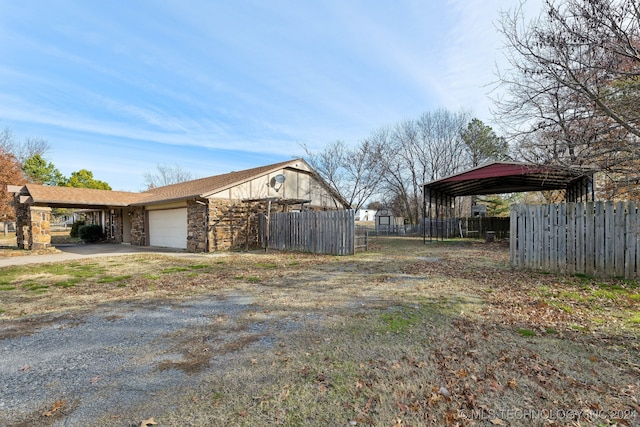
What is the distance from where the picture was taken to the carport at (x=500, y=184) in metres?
11.0

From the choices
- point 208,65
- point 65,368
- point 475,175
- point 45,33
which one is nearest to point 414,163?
point 475,175

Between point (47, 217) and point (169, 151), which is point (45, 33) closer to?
point (47, 217)

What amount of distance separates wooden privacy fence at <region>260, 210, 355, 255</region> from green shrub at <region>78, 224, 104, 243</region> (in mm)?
13963

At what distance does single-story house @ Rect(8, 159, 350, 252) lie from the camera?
12930 millimetres

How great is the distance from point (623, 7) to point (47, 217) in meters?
20.8

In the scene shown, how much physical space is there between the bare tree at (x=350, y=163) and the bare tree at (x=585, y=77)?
1425cm

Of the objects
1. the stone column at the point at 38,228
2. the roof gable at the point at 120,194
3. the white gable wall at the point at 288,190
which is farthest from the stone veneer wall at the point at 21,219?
the white gable wall at the point at 288,190

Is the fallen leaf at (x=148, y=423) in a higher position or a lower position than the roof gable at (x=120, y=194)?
lower

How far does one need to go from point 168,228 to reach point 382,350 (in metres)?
15.0

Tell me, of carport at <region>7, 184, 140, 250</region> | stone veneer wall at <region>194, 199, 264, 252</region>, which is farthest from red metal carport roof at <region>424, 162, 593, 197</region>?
carport at <region>7, 184, 140, 250</region>

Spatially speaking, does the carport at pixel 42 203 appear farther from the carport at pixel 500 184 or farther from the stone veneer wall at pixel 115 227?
the carport at pixel 500 184

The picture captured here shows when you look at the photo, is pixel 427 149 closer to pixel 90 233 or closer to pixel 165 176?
pixel 90 233

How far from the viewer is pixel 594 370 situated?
2619 millimetres

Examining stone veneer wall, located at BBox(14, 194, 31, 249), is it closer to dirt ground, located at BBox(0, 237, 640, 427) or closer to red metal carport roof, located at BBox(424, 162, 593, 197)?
dirt ground, located at BBox(0, 237, 640, 427)
